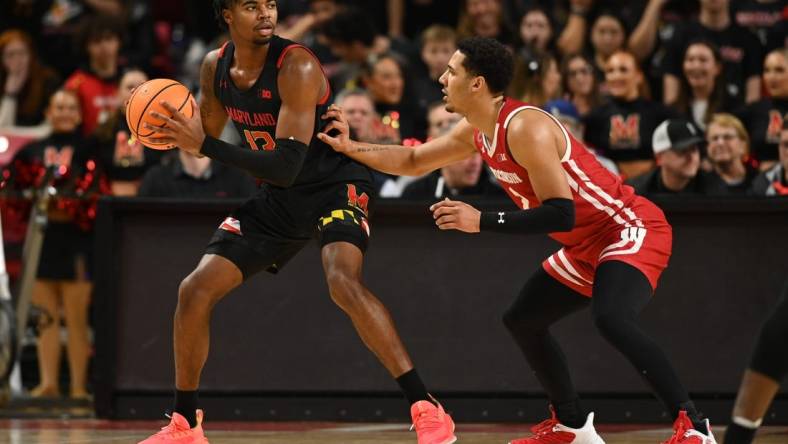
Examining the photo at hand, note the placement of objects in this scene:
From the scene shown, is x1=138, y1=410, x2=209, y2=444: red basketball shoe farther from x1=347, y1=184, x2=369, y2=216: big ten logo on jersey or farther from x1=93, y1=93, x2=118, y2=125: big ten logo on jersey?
x1=93, y1=93, x2=118, y2=125: big ten logo on jersey

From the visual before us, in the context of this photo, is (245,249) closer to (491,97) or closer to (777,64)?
(491,97)

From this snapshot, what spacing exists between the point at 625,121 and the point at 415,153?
11.1 ft

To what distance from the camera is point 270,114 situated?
579 cm

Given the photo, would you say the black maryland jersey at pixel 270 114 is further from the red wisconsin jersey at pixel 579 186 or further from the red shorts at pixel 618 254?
the red shorts at pixel 618 254

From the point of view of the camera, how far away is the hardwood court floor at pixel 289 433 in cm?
654

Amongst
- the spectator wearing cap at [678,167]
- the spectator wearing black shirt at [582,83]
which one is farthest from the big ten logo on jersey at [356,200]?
the spectator wearing black shirt at [582,83]

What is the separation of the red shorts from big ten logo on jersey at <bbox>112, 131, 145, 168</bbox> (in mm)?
4211

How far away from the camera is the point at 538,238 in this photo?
7.57 m

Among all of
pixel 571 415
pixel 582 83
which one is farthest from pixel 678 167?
pixel 571 415

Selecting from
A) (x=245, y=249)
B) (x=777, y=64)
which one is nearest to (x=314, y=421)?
(x=245, y=249)

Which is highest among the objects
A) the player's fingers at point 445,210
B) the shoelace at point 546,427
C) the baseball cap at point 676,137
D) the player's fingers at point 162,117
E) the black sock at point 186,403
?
the player's fingers at point 162,117

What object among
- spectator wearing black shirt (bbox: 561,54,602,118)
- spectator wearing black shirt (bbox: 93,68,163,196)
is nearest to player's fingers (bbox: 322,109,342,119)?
spectator wearing black shirt (bbox: 93,68,163,196)

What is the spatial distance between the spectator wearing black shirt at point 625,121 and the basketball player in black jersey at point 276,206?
134 inches

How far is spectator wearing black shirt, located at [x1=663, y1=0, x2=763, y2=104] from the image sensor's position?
9820mm
